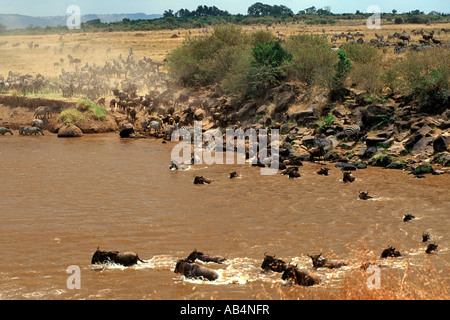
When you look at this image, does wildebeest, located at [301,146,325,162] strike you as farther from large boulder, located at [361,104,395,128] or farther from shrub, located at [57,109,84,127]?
shrub, located at [57,109,84,127]

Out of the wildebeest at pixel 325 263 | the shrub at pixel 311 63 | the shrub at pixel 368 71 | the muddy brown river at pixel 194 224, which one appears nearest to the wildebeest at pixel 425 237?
the muddy brown river at pixel 194 224

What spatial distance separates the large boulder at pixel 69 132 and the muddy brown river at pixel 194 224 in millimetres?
6101

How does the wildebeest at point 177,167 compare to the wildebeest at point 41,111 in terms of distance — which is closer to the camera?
the wildebeest at point 177,167

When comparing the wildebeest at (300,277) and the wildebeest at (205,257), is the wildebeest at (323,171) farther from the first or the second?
the wildebeest at (300,277)

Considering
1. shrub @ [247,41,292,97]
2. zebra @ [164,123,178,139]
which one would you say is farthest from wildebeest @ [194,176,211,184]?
shrub @ [247,41,292,97]

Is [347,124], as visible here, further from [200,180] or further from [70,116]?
[70,116]

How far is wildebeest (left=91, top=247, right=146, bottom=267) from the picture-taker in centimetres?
899

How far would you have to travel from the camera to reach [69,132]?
24.7m

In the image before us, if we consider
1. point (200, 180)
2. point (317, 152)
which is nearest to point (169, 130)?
point (317, 152)

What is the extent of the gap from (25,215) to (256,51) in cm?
1600

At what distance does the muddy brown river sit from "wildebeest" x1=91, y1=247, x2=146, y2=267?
0.13m

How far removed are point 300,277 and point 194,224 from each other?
4038 mm

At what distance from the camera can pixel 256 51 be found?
25.4 meters

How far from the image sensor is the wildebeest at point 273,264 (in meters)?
8.66
